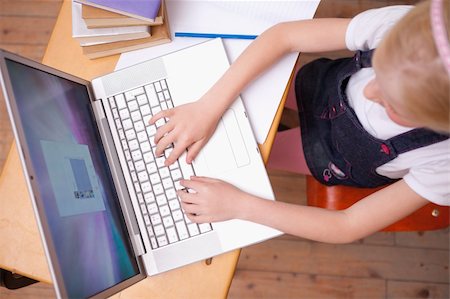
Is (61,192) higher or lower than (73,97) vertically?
lower

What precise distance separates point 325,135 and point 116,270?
0.53 metres

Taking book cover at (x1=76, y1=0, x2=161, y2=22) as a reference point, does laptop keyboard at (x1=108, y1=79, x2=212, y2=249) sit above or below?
below

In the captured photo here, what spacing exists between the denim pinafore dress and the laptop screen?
0.47 metres

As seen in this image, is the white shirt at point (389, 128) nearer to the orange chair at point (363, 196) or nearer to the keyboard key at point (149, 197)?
the orange chair at point (363, 196)

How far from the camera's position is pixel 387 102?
651 millimetres

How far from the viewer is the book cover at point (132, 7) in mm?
757

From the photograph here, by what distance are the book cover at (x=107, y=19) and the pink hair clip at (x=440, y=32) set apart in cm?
45

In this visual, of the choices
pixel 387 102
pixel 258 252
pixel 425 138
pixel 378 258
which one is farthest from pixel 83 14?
pixel 378 258

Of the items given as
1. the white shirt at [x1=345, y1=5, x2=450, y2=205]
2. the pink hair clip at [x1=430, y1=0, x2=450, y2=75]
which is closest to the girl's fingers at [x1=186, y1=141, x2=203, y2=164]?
the white shirt at [x1=345, y1=5, x2=450, y2=205]

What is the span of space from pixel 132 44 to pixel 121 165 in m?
0.24

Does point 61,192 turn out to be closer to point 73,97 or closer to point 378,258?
point 73,97

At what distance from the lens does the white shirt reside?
0.75m

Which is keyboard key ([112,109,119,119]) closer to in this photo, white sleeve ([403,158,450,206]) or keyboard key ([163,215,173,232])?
keyboard key ([163,215,173,232])

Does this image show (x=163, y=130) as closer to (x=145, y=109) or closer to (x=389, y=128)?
(x=145, y=109)
